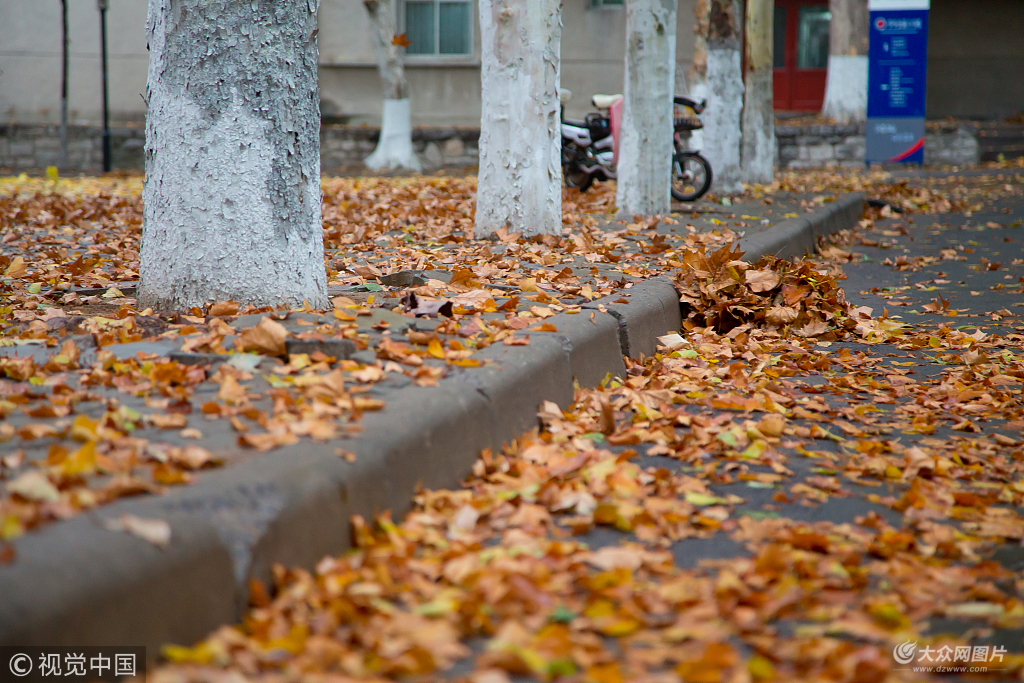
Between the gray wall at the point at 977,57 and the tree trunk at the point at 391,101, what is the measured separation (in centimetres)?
1226

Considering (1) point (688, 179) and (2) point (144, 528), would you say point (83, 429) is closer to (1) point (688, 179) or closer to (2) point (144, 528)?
(2) point (144, 528)

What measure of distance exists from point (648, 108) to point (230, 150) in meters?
5.15

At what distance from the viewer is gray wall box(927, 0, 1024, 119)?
20.3 meters

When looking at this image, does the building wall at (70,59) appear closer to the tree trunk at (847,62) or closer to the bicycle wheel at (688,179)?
the bicycle wheel at (688,179)

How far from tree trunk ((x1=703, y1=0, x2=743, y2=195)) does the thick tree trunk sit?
7.71 metres

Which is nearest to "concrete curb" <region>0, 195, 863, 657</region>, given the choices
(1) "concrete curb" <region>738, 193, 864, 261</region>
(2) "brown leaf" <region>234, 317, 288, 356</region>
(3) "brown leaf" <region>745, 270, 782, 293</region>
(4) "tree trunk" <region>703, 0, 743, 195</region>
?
(2) "brown leaf" <region>234, 317, 288, 356</region>

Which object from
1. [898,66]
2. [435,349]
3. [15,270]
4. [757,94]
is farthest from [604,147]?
[435,349]

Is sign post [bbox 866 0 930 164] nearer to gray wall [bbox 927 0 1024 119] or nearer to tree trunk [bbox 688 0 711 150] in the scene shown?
tree trunk [bbox 688 0 711 150]

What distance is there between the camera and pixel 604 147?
39.6ft

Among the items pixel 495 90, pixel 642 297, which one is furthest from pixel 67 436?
pixel 495 90

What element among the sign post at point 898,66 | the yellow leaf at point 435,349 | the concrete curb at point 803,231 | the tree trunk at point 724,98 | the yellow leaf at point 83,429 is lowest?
the yellow leaf at point 83,429

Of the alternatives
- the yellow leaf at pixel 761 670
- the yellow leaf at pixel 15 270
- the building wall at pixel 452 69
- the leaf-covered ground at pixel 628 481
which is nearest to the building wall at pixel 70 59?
the building wall at pixel 452 69

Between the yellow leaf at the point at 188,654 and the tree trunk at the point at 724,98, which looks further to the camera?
the tree trunk at the point at 724,98

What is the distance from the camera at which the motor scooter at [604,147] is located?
34.9 feet
